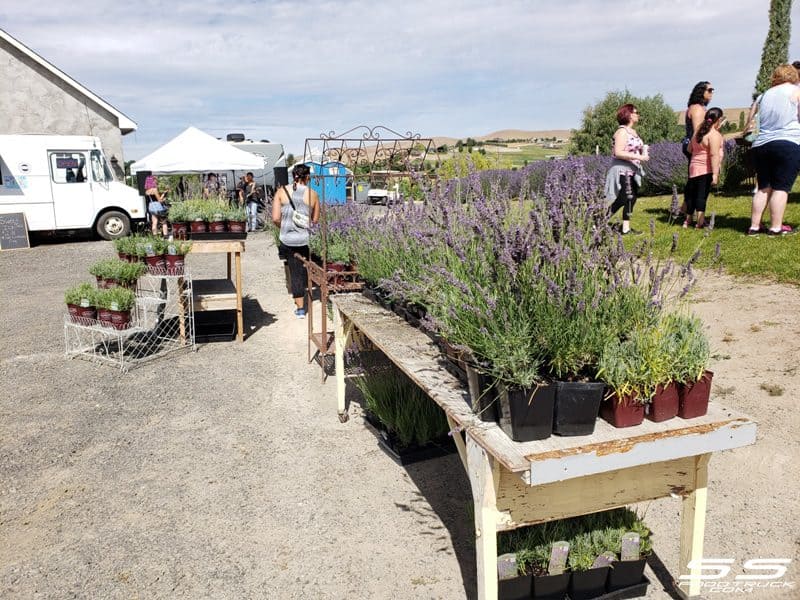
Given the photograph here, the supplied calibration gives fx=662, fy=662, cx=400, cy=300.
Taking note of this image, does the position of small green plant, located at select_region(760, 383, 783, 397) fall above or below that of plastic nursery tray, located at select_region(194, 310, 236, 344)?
above

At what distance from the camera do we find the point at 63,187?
1413 cm

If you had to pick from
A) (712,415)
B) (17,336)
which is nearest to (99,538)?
(712,415)

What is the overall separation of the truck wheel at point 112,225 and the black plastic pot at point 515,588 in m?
14.1

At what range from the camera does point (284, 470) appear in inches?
145

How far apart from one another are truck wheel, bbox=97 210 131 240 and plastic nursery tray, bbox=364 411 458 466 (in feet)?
41.2

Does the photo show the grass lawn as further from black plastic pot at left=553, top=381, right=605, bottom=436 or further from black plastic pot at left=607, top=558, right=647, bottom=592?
black plastic pot at left=553, top=381, right=605, bottom=436

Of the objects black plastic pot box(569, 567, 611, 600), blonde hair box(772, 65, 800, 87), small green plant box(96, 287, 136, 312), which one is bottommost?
black plastic pot box(569, 567, 611, 600)

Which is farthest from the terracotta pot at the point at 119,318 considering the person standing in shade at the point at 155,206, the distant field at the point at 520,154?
the person standing in shade at the point at 155,206

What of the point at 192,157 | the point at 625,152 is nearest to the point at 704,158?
the point at 625,152

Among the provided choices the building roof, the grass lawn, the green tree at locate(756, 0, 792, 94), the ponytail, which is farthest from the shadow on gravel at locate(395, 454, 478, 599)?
the green tree at locate(756, 0, 792, 94)

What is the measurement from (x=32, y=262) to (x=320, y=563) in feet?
36.4

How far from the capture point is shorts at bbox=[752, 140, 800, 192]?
5.85 m

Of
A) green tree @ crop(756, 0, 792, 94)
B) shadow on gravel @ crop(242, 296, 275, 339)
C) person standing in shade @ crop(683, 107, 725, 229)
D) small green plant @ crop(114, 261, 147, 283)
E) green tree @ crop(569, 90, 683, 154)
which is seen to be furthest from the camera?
green tree @ crop(569, 90, 683, 154)

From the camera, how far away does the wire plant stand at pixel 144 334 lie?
5.46 m
